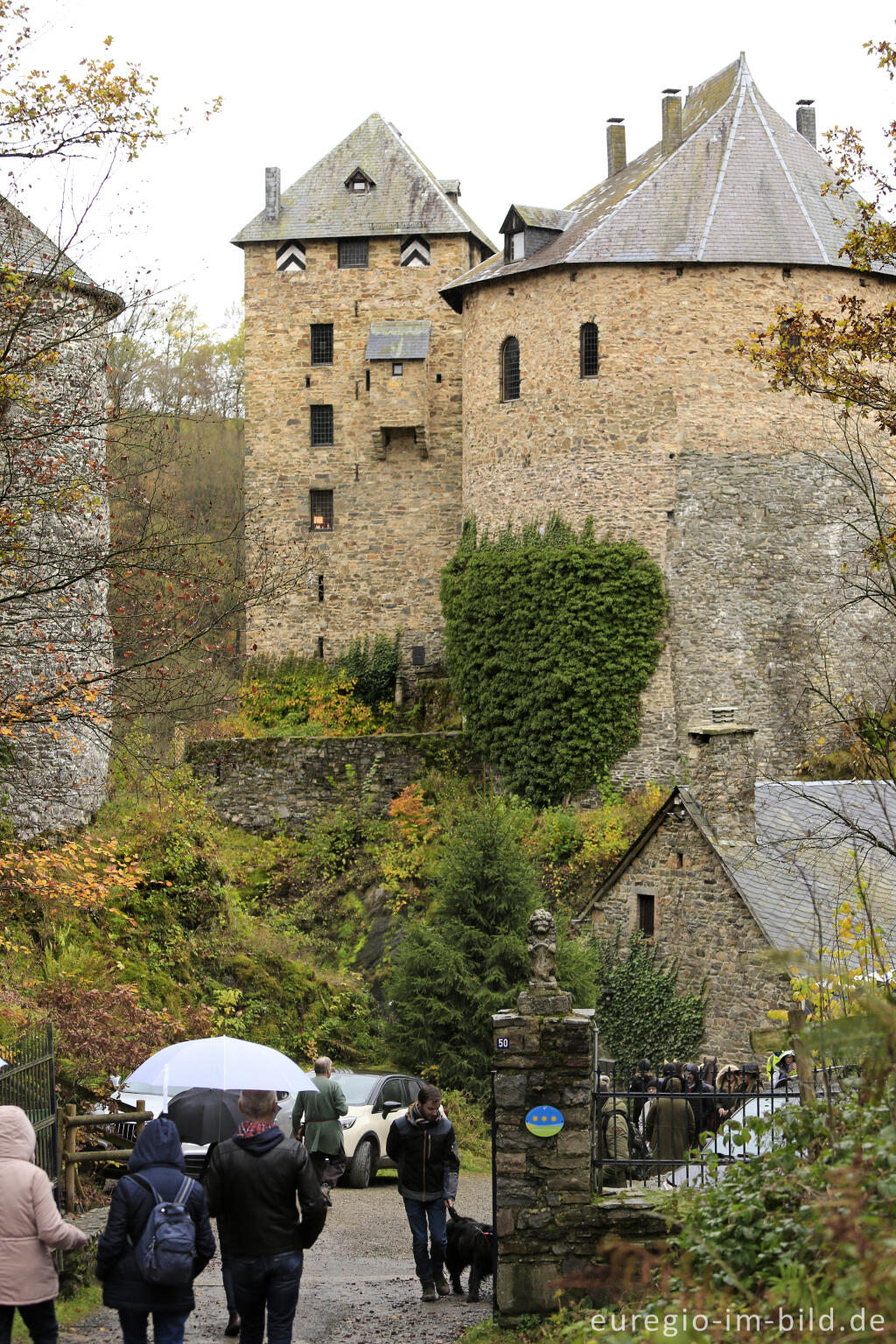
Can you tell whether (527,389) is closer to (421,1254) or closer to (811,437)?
(811,437)

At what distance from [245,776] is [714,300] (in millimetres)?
12475

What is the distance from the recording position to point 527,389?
93.7 ft

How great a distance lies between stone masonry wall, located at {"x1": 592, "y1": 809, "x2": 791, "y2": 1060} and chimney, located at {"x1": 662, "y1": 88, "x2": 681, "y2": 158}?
53.4 ft

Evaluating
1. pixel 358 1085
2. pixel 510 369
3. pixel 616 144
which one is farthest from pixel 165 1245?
pixel 616 144

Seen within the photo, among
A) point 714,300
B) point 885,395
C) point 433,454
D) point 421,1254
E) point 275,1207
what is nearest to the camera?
point 275,1207

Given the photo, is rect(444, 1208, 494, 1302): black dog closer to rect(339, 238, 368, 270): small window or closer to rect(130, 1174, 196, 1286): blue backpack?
rect(130, 1174, 196, 1286): blue backpack

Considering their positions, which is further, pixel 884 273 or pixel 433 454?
pixel 433 454

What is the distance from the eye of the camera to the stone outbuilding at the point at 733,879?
58.7ft

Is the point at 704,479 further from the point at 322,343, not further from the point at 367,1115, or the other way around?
the point at 367,1115

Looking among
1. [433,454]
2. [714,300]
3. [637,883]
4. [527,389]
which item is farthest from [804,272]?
[637,883]

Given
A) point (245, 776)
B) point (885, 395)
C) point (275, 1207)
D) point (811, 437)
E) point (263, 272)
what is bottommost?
point (275, 1207)

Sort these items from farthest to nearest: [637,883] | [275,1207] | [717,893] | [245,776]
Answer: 1. [245,776]
2. [637,883]
3. [717,893]
4. [275,1207]

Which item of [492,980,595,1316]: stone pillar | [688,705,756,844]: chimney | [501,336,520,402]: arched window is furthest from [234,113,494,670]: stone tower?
[492,980,595,1316]: stone pillar

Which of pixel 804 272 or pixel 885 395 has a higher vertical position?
pixel 804 272
